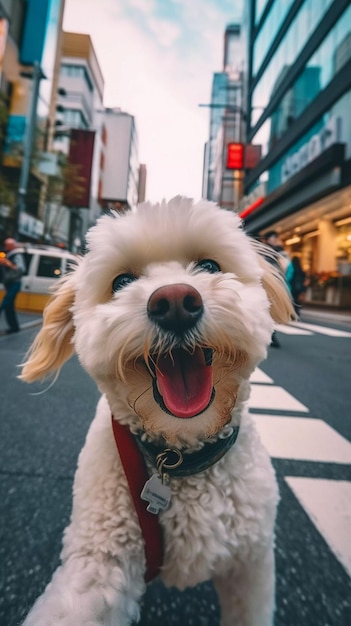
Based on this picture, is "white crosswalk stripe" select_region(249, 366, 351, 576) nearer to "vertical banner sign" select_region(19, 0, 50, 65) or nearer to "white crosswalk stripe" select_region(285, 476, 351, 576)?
"white crosswalk stripe" select_region(285, 476, 351, 576)

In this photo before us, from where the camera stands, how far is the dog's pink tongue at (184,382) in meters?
1.05

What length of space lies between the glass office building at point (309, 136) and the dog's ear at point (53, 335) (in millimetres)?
10789

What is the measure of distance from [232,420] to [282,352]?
5697mm

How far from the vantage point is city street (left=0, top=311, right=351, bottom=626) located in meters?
1.34

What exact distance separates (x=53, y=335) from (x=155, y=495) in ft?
2.31

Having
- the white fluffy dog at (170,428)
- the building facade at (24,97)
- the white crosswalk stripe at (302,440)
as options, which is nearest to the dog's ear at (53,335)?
the white fluffy dog at (170,428)

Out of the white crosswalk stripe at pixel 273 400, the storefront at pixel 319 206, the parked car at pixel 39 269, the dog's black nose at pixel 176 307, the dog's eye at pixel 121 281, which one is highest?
the storefront at pixel 319 206

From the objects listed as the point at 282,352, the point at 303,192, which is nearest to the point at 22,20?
the point at 303,192

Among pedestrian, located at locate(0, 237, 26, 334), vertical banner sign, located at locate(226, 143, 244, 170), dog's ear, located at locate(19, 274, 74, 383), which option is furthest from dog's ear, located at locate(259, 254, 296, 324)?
vertical banner sign, located at locate(226, 143, 244, 170)

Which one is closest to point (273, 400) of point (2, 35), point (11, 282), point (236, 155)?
point (11, 282)

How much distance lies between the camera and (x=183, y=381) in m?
1.10

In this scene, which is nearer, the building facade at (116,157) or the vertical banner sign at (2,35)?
the vertical banner sign at (2,35)

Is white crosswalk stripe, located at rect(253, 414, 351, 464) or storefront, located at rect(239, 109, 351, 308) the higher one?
storefront, located at rect(239, 109, 351, 308)

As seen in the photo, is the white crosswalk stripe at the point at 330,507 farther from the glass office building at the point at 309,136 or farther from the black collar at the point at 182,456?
the glass office building at the point at 309,136
